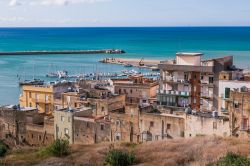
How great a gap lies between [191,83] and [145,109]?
8469 mm

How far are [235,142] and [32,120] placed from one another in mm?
26039

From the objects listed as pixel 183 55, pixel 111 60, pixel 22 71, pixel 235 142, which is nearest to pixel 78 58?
pixel 111 60

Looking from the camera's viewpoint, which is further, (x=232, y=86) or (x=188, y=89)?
(x=188, y=89)

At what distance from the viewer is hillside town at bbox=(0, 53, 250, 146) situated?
125 feet

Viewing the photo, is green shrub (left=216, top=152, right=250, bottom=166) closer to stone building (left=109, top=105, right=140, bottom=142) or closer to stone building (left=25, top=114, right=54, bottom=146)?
stone building (left=109, top=105, right=140, bottom=142)

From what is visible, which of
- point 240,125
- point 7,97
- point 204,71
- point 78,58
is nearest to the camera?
point 240,125

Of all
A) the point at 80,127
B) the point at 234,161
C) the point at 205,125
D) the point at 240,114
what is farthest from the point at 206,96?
the point at 234,161

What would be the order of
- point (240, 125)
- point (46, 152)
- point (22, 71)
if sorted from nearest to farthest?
point (46, 152), point (240, 125), point (22, 71)

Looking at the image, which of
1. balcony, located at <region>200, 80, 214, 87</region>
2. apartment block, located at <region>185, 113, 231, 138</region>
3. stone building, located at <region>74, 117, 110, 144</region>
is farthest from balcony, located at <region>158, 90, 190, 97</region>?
apartment block, located at <region>185, 113, 231, 138</region>

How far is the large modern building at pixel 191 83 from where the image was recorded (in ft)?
154

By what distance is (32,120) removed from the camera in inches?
1886

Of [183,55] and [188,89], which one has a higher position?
[183,55]

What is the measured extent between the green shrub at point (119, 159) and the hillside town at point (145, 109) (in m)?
16.2

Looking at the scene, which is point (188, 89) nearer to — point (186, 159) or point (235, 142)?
point (235, 142)
